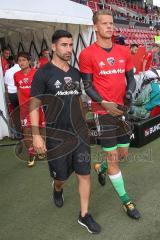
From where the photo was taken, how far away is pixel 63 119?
9.62 feet

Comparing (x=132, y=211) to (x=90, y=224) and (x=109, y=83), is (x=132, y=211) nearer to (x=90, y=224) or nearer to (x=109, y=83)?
(x=90, y=224)

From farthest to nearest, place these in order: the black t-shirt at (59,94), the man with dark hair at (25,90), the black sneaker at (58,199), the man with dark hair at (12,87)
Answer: the man with dark hair at (12,87) < the man with dark hair at (25,90) < the black sneaker at (58,199) < the black t-shirt at (59,94)

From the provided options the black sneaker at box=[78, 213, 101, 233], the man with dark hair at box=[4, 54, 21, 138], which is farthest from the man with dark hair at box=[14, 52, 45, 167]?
the black sneaker at box=[78, 213, 101, 233]

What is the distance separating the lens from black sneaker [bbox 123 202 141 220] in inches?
122

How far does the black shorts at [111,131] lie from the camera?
10.3ft

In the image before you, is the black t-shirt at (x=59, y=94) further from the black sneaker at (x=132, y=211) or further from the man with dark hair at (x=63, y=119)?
the black sneaker at (x=132, y=211)

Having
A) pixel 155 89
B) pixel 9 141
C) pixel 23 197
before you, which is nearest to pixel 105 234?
pixel 23 197

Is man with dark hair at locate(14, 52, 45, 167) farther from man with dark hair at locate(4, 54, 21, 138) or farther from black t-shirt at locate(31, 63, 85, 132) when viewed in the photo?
black t-shirt at locate(31, 63, 85, 132)

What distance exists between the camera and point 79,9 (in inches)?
315

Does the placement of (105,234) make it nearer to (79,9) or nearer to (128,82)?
(128,82)

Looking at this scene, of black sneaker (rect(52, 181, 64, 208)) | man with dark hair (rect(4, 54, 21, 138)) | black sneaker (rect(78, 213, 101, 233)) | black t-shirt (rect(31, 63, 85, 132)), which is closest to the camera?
black t-shirt (rect(31, 63, 85, 132))

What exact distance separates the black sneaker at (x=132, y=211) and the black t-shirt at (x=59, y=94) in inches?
34.9

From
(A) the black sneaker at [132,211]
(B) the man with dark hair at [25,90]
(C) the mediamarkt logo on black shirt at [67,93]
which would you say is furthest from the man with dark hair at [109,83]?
(B) the man with dark hair at [25,90]

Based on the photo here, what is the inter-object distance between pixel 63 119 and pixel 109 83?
54 cm
